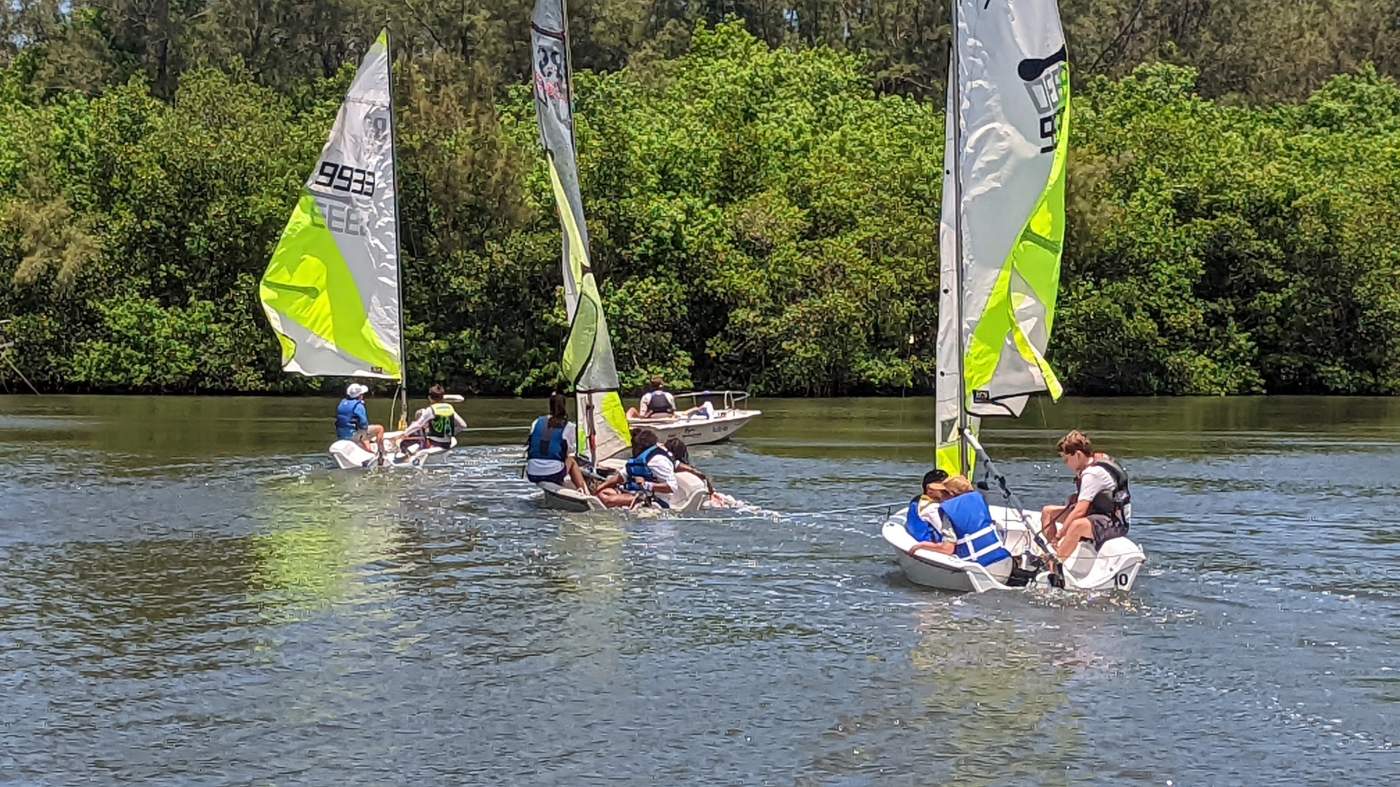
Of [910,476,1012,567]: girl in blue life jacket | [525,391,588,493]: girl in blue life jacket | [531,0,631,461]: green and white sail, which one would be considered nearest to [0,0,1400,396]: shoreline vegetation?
[525,391,588,493]: girl in blue life jacket

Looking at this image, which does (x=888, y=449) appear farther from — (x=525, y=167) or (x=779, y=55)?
(x=779, y=55)

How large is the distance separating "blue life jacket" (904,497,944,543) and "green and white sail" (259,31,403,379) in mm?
16046

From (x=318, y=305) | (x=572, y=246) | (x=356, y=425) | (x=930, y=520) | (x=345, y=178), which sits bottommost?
(x=930, y=520)

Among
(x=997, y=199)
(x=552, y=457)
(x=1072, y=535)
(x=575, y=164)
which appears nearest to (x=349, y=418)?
(x=552, y=457)

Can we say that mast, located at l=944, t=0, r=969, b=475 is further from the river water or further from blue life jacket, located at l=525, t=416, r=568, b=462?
blue life jacket, located at l=525, t=416, r=568, b=462

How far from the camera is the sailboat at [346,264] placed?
1249 inches

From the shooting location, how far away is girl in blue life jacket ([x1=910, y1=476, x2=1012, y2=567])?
1678cm

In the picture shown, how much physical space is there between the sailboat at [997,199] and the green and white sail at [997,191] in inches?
0.4

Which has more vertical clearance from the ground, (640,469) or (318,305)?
(318,305)

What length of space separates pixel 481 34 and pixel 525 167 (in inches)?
865

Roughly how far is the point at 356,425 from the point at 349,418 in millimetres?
253

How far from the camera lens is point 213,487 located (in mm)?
27031

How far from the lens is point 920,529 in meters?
17.5

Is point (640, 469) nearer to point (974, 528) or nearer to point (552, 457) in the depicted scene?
point (552, 457)
